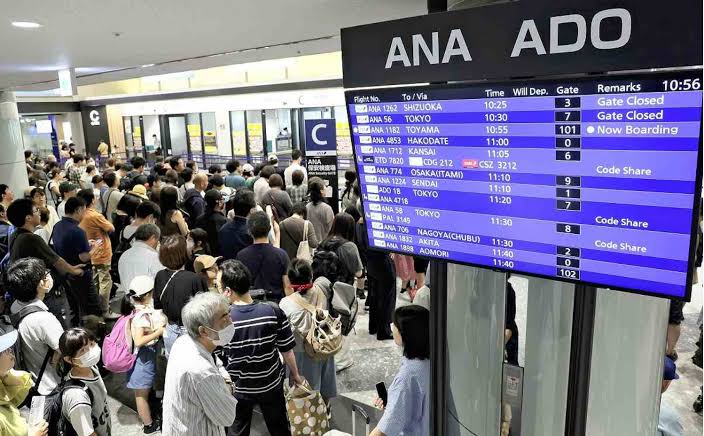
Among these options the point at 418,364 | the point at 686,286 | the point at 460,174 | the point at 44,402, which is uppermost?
the point at 460,174

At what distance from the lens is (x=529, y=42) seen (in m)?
1.81

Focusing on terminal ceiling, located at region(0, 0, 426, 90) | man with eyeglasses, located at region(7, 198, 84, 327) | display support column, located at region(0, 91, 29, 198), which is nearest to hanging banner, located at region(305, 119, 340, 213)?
terminal ceiling, located at region(0, 0, 426, 90)

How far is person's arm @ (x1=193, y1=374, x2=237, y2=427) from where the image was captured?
9.08ft

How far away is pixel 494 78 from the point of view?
1.93 m

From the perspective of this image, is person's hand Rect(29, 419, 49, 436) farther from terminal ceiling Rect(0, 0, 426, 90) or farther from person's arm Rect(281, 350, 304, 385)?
terminal ceiling Rect(0, 0, 426, 90)

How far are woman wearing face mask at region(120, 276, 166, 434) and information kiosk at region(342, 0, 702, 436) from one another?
90.6 inches

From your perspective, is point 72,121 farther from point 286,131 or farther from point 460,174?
point 460,174

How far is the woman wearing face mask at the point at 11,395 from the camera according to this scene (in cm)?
268

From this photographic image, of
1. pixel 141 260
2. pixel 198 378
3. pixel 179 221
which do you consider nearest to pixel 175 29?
pixel 141 260

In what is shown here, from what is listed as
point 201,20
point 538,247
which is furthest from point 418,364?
point 201,20

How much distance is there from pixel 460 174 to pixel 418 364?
1.14 meters

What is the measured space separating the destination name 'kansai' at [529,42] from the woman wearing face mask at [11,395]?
2.47m

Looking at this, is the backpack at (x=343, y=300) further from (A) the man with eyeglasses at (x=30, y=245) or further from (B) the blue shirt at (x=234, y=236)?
(A) the man with eyeglasses at (x=30, y=245)

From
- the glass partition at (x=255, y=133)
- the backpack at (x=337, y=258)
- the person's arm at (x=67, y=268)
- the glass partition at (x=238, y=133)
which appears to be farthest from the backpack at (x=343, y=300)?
the glass partition at (x=238, y=133)
